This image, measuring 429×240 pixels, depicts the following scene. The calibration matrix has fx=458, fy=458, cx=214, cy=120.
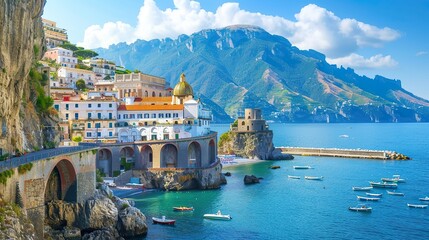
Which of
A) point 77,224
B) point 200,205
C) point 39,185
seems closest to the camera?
point 39,185

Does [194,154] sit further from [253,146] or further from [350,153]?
[350,153]

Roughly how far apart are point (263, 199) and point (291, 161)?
206ft

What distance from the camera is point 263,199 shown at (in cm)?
7738

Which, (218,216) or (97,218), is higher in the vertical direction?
(97,218)

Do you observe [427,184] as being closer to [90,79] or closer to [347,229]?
[347,229]

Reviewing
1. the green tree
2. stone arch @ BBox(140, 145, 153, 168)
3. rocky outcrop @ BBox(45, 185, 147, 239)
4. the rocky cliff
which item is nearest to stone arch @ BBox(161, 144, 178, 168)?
stone arch @ BBox(140, 145, 153, 168)

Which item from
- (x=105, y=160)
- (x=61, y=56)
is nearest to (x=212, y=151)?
(x=105, y=160)

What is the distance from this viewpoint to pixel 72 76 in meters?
122

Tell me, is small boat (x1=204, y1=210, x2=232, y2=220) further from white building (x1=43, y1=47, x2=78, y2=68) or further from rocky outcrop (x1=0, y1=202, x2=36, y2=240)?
white building (x1=43, y1=47, x2=78, y2=68)

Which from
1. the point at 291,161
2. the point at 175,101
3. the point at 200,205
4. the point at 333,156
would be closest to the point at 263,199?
the point at 200,205

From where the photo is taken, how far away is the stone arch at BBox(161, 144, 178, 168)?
283 feet

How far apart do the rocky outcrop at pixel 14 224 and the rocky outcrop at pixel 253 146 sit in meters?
110

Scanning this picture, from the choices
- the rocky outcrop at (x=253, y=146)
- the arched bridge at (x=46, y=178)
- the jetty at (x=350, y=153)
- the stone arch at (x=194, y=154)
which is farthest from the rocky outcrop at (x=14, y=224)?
the jetty at (x=350, y=153)

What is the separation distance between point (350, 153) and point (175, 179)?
8273 cm
